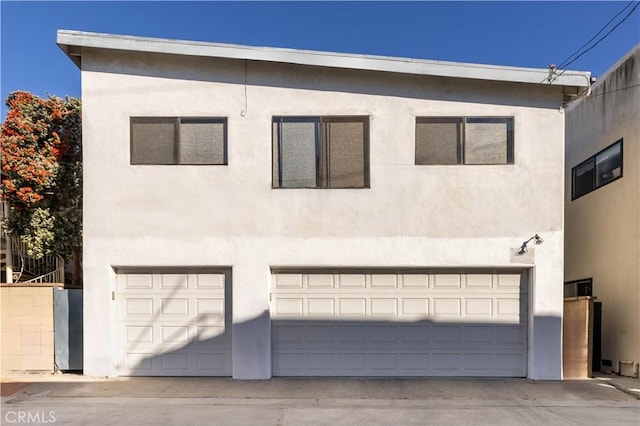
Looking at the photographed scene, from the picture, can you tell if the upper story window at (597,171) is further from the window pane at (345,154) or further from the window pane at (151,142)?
the window pane at (151,142)

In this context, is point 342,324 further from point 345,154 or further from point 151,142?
point 151,142

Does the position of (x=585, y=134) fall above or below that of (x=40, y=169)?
above

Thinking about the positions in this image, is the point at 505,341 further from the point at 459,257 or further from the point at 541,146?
the point at 541,146

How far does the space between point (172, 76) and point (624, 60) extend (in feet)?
29.3

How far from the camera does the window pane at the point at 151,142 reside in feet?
28.4

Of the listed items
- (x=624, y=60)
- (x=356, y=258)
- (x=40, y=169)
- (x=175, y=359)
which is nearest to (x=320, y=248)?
(x=356, y=258)

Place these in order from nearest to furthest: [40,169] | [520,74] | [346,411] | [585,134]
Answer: [346,411] → [520,74] → [40,169] → [585,134]

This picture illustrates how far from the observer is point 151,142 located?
8.67 metres

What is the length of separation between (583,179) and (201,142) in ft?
29.6

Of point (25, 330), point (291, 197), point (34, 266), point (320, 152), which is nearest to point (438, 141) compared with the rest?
point (320, 152)

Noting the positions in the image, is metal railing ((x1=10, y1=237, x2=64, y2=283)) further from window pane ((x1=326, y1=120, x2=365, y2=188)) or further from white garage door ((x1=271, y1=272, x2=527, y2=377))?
window pane ((x1=326, y1=120, x2=365, y2=188))

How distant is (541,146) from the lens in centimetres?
846

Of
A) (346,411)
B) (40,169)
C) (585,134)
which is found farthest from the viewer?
(585,134)

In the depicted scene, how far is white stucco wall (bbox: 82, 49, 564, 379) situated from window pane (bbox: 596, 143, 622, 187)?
7.52ft
